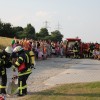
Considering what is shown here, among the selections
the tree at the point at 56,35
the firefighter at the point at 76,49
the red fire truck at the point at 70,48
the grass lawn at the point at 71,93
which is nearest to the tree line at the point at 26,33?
the tree at the point at 56,35

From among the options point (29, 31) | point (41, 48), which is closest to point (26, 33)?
point (29, 31)

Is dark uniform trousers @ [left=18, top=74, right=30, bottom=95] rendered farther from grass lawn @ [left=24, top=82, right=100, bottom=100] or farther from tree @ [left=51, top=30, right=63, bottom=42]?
tree @ [left=51, top=30, right=63, bottom=42]

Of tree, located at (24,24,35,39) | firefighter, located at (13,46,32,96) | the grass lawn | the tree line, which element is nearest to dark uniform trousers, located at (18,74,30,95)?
firefighter, located at (13,46,32,96)

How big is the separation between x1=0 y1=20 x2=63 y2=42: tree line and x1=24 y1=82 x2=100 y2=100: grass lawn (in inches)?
2481

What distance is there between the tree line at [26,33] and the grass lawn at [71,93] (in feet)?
207

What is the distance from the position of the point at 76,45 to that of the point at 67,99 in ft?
85.4

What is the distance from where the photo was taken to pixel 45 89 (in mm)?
14336

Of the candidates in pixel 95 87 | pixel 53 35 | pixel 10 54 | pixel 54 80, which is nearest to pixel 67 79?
pixel 54 80

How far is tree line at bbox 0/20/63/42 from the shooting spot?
78.4 meters

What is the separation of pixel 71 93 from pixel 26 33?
235ft

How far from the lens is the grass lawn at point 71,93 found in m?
12.4

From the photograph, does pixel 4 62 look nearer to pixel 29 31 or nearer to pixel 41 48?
pixel 41 48

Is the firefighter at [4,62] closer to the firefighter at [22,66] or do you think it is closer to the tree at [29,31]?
the firefighter at [22,66]

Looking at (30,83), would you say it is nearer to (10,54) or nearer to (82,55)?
(10,54)
